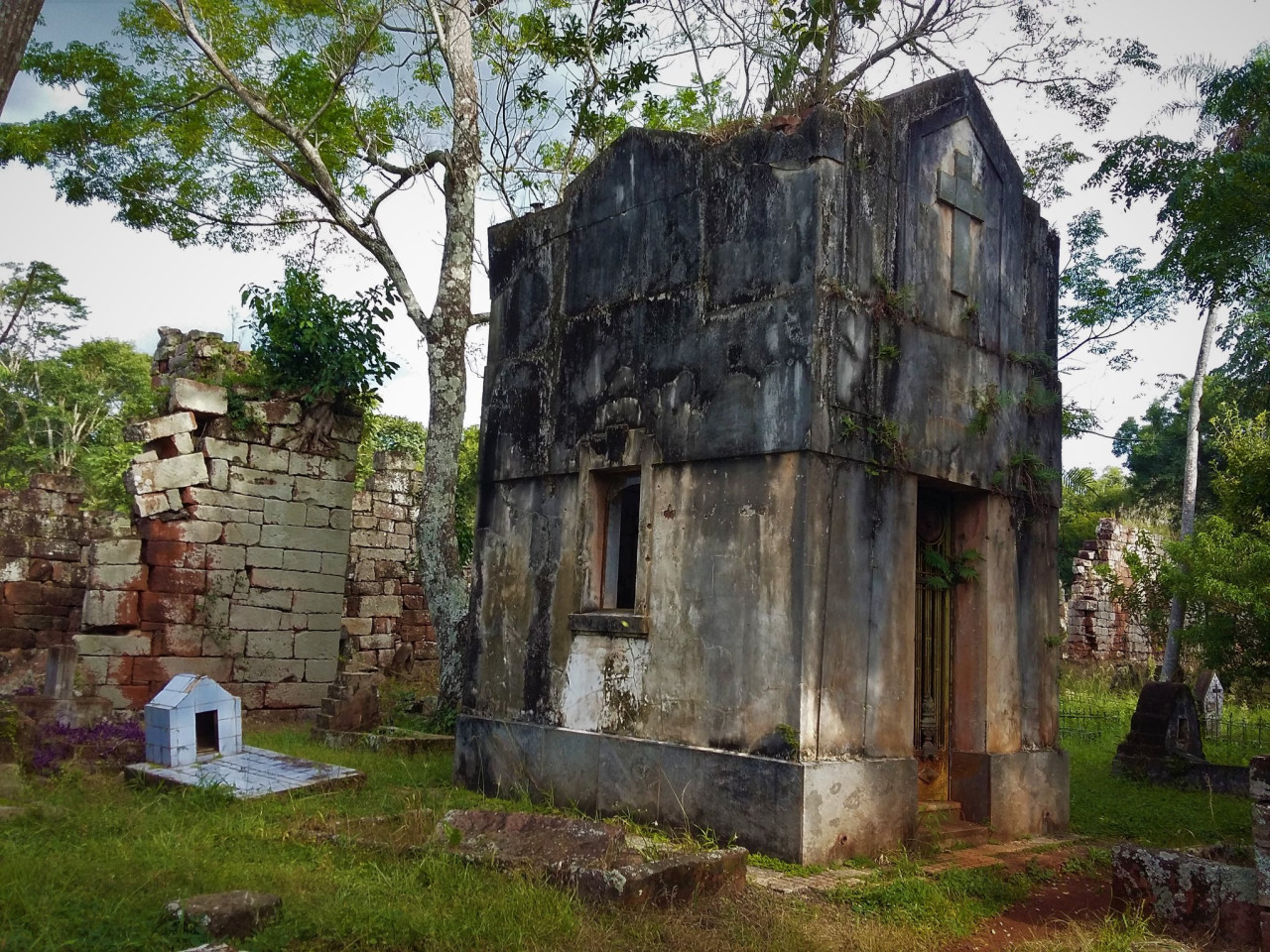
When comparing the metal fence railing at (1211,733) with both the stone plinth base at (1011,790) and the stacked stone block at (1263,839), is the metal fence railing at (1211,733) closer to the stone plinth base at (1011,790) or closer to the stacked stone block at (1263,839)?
the stone plinth base at (1011,790)

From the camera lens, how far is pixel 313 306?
12.4 metres

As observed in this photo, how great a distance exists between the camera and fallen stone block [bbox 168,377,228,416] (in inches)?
448

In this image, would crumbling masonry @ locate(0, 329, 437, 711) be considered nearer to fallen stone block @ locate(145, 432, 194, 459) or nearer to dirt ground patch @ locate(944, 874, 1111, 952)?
fallen stone block @ locate(145, 432, 194, 459)

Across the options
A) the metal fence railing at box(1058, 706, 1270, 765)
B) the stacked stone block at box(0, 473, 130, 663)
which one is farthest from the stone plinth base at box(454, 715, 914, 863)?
the metal fence railing at box(1058, 706, 1270, 765)

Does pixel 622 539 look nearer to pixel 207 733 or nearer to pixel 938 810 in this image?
pixel 938 810

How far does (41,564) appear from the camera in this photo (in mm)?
13484

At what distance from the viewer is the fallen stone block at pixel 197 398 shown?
37.4 ft

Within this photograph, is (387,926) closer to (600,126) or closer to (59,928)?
(59,928)

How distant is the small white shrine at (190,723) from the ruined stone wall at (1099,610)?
1945 cm

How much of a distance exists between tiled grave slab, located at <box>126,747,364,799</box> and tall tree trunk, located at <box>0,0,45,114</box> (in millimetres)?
4647

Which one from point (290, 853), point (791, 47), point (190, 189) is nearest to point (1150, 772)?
point (791, 47)

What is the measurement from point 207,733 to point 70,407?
88.5ft

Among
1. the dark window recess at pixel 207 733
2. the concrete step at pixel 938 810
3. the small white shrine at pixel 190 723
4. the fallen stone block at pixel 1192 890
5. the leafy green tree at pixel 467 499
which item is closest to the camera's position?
the fallen stone block at pixel 1192 890

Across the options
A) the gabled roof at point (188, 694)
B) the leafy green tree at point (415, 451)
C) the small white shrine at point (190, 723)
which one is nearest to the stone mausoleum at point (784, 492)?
the small white shrine at point (190, 723)
